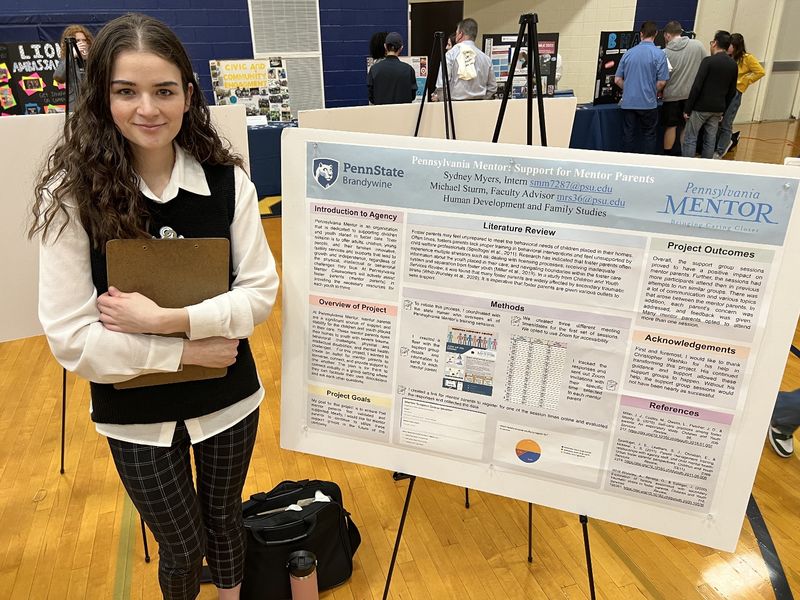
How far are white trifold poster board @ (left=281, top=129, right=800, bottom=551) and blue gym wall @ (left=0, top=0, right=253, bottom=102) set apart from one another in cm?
559

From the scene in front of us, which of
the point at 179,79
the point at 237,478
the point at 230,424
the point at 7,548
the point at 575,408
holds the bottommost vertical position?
the point at 7,548

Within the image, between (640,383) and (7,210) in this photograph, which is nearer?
(640,383)

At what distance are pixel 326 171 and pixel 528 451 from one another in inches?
29.4

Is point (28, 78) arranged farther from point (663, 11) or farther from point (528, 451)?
point (663, 11)

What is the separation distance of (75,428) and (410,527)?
63.9 inches

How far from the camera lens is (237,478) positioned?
1.37 m

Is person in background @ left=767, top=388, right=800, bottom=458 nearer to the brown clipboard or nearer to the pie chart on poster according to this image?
the pie chart on poster

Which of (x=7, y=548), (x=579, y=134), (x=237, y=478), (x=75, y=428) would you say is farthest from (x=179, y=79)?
(x=579, y=134)

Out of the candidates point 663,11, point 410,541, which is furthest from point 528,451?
point 663,11

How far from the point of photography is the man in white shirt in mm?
5184

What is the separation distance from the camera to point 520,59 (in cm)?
562

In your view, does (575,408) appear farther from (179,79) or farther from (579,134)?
(579,134)

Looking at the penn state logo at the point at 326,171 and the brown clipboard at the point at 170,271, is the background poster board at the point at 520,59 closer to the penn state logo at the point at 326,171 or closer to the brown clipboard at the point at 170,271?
the penn state logo at the point at 326,171

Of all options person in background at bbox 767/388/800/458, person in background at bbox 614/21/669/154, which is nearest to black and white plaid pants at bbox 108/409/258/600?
person in background at bbox 767/388/800/458
